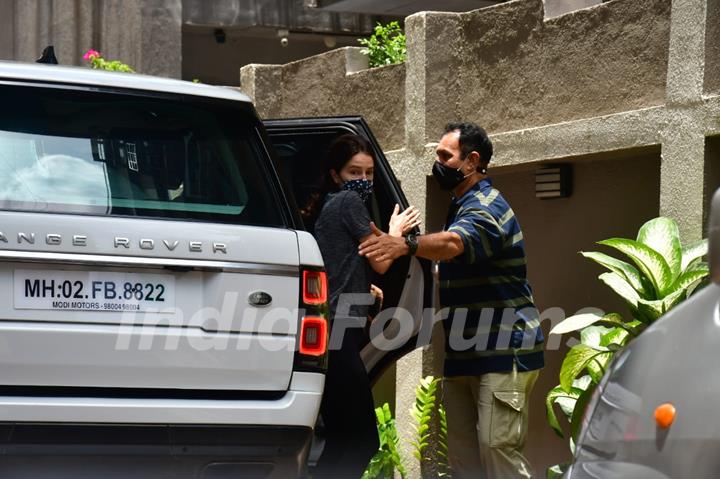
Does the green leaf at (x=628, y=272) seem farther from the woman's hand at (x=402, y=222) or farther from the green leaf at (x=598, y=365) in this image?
the woman's hand at (x=402, y=222)

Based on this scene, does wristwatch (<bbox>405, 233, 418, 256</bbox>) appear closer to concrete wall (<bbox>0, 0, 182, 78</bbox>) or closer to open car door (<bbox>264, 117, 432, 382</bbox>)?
open car door (<bbox>264, 117, 432, 382</bbox>)

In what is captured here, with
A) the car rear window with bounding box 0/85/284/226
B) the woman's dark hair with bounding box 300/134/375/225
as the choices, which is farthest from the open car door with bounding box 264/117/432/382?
the car rear window with bounding box 0/85/284/226

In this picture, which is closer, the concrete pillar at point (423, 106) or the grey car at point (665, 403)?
the grey car at point (665, 403)

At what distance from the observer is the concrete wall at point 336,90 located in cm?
1016

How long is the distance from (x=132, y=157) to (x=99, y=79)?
12.4 inches

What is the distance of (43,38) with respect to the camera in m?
16.8

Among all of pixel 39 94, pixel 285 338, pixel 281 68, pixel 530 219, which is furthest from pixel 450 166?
pixel 281 68

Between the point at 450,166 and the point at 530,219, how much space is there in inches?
113

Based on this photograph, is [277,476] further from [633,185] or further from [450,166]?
[633,185]

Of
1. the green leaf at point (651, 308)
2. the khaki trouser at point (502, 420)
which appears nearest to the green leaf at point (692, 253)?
the green leaf at point (651, 308)

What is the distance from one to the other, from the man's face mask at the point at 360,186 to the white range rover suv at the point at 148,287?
47.3 inches

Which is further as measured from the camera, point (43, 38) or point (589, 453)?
point (43, 38)

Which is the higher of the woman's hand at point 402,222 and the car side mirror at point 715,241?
the car side mirror at point 715,241

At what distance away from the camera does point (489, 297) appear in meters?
6.52
